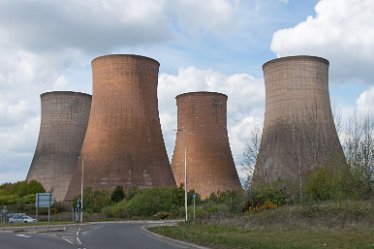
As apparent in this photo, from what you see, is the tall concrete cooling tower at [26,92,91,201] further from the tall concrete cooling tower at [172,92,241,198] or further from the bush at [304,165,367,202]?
the bush at [304,165,367,202]

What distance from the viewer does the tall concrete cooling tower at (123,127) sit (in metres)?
38.0

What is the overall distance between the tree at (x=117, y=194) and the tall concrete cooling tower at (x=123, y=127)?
0.58 meters

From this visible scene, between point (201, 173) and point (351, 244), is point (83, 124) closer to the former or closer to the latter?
point (201, 173)

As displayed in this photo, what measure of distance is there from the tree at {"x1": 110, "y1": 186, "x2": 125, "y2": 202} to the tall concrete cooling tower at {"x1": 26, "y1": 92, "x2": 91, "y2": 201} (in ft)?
31.0

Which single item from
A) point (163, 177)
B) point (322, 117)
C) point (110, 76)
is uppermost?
point (110, 76)

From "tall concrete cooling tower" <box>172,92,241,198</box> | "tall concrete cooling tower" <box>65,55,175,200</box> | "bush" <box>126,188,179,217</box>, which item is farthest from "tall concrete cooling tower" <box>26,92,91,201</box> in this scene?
"bush" <box>126,188,179,217</box>

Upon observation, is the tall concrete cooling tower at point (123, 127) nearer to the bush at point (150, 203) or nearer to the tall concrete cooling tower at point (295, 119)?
the bush at point (150, 203)

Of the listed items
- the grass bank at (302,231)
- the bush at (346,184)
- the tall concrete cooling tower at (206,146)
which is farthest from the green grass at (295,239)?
the tall concrete cooling tower at (206,146)

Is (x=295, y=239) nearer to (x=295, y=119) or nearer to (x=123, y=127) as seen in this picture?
(x=295, y=119)

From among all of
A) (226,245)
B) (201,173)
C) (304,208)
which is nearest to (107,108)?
(201,173)

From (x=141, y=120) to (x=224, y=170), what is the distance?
9.57 meters

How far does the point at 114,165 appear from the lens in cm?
3847

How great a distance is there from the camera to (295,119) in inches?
1393

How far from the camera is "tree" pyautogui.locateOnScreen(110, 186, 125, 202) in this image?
126 ft
